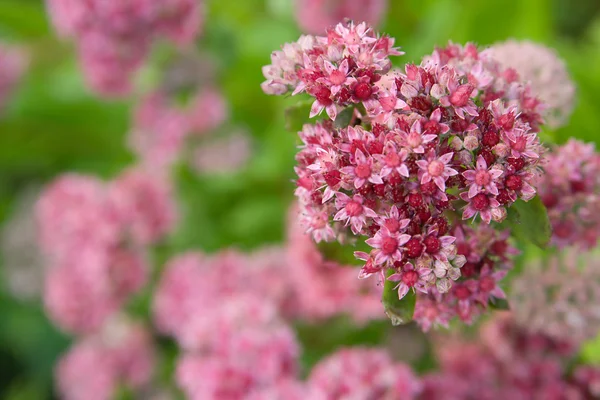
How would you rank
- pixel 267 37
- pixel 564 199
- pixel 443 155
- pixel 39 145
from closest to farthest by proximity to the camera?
pixel 443 155 → pixel 564 199 → pixel 267 37 → pixel 39 145

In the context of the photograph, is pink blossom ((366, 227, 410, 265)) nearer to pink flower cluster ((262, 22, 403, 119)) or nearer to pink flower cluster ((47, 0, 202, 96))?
pink flower cluster ((262, 22, 403, 119))

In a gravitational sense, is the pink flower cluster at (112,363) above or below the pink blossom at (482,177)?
above

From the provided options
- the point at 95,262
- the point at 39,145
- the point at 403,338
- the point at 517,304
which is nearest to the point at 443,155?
the point at 517,304

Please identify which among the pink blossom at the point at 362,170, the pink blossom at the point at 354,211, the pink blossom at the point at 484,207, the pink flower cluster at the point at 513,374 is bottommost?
the pink flower cluster at the point at 513,374

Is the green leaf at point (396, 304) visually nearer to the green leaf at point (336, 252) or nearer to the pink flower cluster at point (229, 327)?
the green leaf at point (336, 252)

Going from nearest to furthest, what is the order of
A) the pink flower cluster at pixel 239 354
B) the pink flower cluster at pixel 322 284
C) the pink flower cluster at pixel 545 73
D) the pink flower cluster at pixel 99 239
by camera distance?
the pink flower cluster at pixel 545 73, the pink flower cluster at pixel 239 354, the pink flower cluster at pixel 322 284, the pink flower cluster at pixel 99 239

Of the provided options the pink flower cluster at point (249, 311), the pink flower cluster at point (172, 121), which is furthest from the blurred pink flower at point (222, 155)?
the pink flower cluster at point (249, 311)

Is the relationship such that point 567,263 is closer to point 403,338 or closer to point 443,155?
point 403,338
